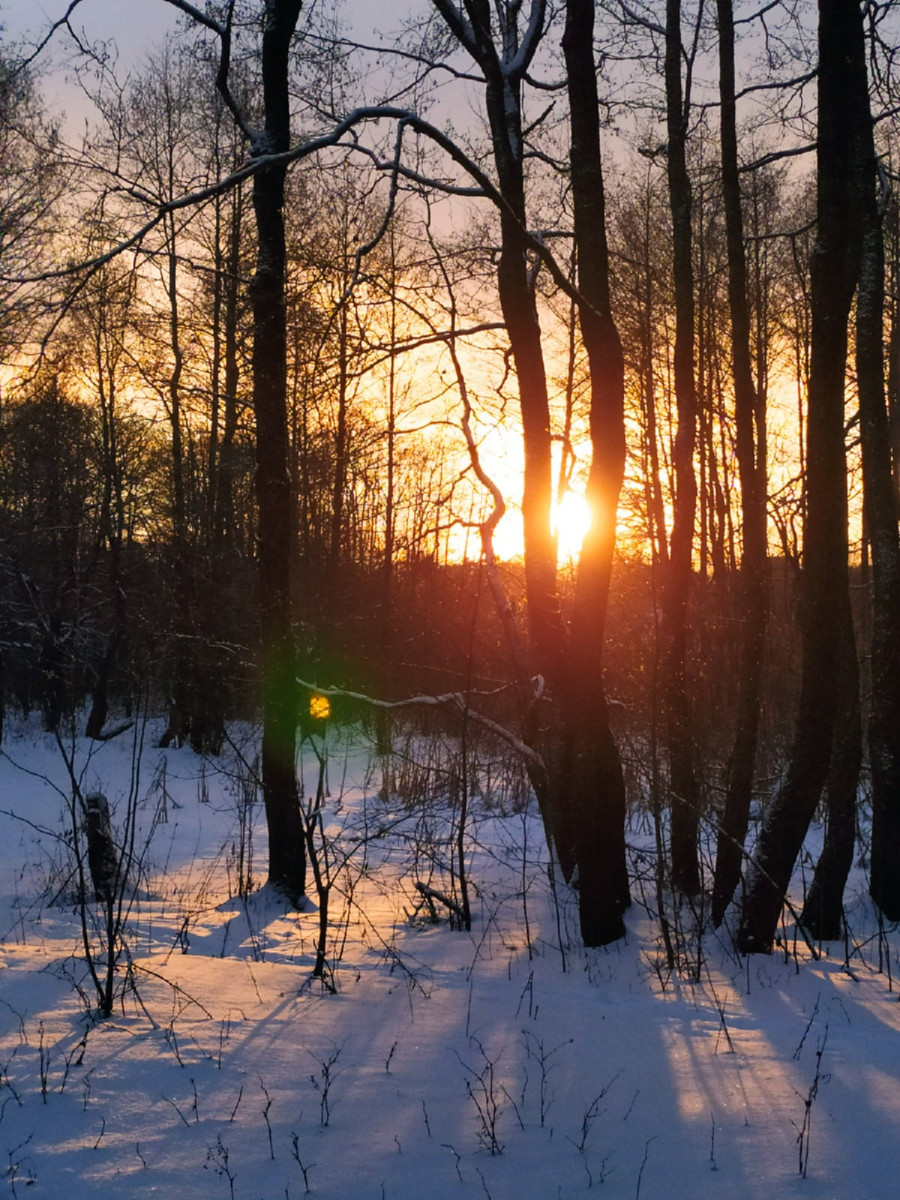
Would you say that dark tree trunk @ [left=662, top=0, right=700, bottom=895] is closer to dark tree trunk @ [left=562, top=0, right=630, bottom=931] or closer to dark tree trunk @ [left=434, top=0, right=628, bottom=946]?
dark tree trunk @ [left=434, top=0, right=628, bottom=946]

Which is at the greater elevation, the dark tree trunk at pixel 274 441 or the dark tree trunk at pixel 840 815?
the dark tree trunk at pixel 274 441

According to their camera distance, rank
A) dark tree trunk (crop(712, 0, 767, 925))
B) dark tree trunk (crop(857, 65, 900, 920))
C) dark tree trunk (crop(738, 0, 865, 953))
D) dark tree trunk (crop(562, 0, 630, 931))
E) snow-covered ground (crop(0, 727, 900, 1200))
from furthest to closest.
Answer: dark tree trunk (crop(712, 0, 767, 925)) < dark tree trunk (crop(857, 65, 900, 920)) < dark tree trunk (crop(562, 0, 630, 931)) < dark tree trunk (crop(738, 0, 865, 953)) < snow-covered ground (crop(0, 727, 900, 1200))

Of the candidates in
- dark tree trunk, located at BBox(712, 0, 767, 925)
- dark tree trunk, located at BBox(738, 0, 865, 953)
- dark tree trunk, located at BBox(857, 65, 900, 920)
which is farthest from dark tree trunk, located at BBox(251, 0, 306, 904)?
dark tree trunk, located at BBox(857, 65, 900, 920)

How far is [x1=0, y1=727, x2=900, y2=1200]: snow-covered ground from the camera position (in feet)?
10.4

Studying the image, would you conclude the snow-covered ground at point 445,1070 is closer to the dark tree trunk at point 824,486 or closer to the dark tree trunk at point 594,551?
the dark tree trunk at point 594,551

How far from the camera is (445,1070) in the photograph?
4082 millimetres

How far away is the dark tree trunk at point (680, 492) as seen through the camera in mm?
8977

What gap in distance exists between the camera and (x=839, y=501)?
606cm

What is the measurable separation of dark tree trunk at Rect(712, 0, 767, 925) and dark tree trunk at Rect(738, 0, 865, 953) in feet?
6.90

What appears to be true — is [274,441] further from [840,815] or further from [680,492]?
[840,815]

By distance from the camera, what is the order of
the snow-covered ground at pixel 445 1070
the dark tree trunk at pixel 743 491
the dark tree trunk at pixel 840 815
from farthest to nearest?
the dark tree trunk at pixel 743 491 < the dark tree trunk at pixel 840 815 < the snow-covered ground at pixel 445 1070

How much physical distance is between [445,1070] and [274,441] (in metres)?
5.82

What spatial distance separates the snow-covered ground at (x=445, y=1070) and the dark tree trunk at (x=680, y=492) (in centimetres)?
239

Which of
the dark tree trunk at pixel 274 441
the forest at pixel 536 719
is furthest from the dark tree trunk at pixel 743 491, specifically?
the dark tree trunk at pixel 274 441
